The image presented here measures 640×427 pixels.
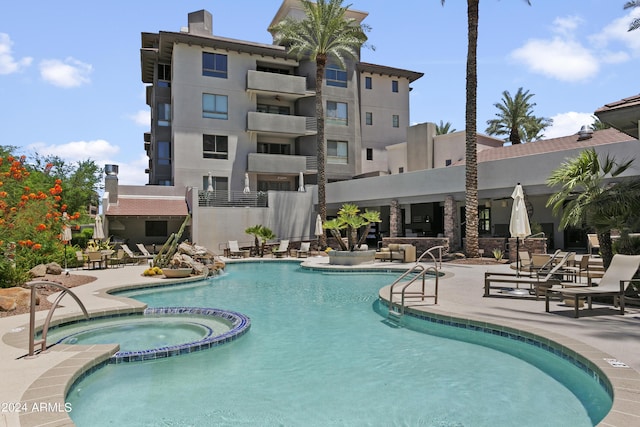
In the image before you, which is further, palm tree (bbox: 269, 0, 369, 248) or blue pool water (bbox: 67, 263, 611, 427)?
palm tree (bbox: 269, 0, 369, 248)

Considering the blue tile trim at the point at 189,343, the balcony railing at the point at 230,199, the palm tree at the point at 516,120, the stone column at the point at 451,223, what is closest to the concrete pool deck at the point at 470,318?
the blue tile trim at the point at 189,343

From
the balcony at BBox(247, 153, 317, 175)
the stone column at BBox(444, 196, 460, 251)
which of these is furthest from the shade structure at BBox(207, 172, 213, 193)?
the stone column at BBox(444, 196, 460, 251)

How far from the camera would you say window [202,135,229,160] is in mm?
32844

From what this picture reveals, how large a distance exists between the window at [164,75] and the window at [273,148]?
8.96m

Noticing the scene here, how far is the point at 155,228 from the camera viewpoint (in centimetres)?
3194

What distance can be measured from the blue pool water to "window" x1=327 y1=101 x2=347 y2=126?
1123 inches

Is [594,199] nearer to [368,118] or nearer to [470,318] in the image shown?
[470,318]

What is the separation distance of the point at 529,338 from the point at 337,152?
98.7 ft

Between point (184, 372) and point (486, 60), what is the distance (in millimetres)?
20380

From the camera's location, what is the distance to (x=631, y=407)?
4.47 m

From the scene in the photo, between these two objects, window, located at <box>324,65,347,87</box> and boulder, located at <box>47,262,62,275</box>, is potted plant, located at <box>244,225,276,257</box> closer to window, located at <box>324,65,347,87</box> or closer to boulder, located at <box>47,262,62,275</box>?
boulder, located at <box>47,262,62,275</box>

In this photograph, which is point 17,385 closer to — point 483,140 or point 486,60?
point 486,60

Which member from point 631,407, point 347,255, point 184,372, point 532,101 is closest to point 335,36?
point 347,255

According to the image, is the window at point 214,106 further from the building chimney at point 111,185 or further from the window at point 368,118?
the window at point 368,118
